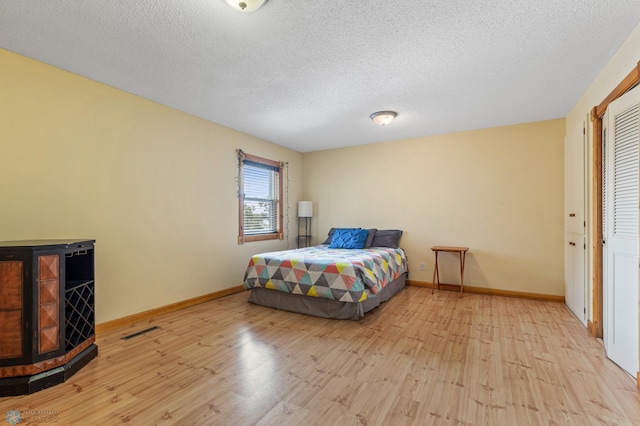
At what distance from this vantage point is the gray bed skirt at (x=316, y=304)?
10.5 ft

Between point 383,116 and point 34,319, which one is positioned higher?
point 383,116

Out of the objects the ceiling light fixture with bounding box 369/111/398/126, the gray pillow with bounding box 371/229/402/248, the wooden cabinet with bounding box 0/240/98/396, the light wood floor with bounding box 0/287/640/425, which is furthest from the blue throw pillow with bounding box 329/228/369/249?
the wooden cabinet with bounding box 0/240/98/396

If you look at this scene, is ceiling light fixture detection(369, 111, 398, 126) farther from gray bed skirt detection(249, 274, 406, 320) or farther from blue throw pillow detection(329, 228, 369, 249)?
gray bed skirt detection(249, 274, 406, 320)

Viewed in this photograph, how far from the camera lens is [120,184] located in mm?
3070

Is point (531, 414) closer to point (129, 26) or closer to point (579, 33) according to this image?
point (579, 33)

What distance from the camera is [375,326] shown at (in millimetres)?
3025

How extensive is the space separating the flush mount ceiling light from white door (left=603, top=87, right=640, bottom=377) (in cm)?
264

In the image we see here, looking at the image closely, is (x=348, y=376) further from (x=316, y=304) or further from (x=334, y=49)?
(x=334, y=49)

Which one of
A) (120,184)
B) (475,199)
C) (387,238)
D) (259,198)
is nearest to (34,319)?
(120,184)

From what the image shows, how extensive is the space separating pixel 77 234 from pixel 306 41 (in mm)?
2780

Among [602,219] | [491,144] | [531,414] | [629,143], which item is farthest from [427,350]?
[491,144]

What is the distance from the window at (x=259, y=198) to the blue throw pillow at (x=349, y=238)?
1.12 metres

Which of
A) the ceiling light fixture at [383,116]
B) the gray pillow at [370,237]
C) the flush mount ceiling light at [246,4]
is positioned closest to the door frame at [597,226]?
the ceiling light fixture at [383,116]

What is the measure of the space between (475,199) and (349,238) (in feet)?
6.76
